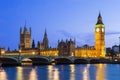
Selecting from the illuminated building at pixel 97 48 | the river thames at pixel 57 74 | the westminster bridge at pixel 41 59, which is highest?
the illuminated building at pixel 97 48

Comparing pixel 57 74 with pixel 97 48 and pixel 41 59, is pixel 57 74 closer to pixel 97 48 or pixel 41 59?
pixel 41 59

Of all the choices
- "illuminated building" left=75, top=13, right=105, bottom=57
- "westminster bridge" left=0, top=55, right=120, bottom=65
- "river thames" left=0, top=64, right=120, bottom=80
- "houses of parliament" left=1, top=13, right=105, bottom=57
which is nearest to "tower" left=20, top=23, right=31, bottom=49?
"houses of parliament" left=1, top=13, right=105, bottom=57

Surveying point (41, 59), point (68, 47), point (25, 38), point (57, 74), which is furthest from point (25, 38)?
point (57, 74)

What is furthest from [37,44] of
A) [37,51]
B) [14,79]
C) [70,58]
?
[14,79]

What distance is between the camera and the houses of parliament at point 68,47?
524 ft

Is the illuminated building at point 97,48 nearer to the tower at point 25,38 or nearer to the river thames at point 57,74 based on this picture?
the tower at point 25,38

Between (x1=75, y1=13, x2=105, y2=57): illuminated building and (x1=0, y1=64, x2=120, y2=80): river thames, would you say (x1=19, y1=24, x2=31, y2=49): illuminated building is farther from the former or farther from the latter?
(x1=0, y1=64, x2=120, y2=80): river thames

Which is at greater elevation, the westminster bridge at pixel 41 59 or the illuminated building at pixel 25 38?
the illuminated building at pixel 25 38

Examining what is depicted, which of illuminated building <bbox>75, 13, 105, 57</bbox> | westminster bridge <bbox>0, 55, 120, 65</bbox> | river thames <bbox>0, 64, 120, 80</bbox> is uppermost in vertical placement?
illuminated building <bbox>75, 13, 105, 57</bbox>

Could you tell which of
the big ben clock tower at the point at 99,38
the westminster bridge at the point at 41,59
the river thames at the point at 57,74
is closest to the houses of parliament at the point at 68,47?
the big ben clock tower at the point at 99,38

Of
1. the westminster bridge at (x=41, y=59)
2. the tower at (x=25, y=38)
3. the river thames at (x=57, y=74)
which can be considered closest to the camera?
the river thames at (x=57, y=74)

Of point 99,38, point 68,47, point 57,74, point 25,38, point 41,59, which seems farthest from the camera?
point 25,38

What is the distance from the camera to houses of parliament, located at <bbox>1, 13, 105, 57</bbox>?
160 meters

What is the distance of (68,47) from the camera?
158 meters
